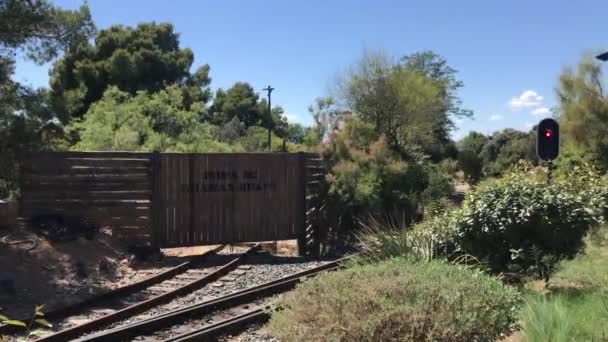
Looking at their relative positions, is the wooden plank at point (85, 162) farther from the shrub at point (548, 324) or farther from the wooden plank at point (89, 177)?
the shrub at point (548, 324)

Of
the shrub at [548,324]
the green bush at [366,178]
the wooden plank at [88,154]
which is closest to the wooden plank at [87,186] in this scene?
the wooden plank at [88,154]

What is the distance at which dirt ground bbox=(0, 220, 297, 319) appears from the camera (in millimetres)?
9305

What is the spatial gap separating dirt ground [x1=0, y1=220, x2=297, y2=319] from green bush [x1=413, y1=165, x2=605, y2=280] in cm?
583

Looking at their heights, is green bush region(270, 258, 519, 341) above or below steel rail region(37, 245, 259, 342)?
above

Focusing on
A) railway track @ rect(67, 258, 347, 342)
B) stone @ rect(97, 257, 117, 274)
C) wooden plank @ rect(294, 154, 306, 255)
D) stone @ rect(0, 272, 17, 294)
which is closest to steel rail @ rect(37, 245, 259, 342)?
railway track @ rect(67, 258, 347, 342)

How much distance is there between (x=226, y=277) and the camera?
37.5ft

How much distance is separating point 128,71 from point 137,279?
35730mm

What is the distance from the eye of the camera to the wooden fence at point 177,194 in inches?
497

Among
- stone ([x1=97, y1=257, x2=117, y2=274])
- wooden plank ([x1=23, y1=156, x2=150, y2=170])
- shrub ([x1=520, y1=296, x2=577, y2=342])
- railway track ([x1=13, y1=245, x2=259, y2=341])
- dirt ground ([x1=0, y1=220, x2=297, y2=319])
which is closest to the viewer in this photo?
shrub ([x1=520, y1=296, x2=577, y2=342])

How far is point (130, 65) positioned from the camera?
146 feet

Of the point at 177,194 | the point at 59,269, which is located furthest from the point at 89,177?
the point at 59,269

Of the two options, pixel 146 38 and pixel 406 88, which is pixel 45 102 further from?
pixel 146 38

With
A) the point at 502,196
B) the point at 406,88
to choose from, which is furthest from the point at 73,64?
the point at 502,196

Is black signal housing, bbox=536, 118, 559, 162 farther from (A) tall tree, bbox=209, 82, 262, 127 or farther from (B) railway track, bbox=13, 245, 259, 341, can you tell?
(A) tall tree, bbox=209, 82, 262, 127
